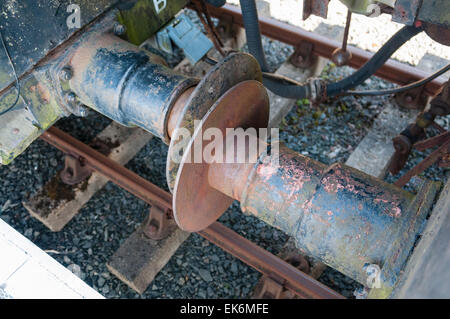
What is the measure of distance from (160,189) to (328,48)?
6.51 feet

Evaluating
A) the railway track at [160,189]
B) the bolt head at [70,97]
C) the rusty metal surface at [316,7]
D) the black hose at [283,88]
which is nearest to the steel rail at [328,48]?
the railway track at [160,189]

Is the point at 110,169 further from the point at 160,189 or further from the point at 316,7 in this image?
the point at 316,7

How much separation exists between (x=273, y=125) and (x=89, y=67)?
1.89 meters

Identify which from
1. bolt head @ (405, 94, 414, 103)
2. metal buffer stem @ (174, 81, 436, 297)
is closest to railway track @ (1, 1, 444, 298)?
bolt head @ (405, 94, 414, 103)

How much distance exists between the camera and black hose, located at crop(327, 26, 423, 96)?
101 inches

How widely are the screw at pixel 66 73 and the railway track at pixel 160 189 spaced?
3.56ft

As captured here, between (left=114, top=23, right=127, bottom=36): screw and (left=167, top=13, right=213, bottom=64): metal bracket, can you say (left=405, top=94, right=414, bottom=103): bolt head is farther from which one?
(left=114, top=23, right=127, bottom=36): screw

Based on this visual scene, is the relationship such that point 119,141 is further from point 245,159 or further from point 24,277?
point 245,159

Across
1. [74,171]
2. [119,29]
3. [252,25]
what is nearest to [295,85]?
[252,25]

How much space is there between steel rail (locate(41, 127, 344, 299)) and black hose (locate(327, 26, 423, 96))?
4.49 ft

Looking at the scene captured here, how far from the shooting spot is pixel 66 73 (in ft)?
7.44

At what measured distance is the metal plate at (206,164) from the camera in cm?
187

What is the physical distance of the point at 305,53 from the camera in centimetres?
394

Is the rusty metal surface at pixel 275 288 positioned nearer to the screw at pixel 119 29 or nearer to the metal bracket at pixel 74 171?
the metal bracket at pixel 74 171
